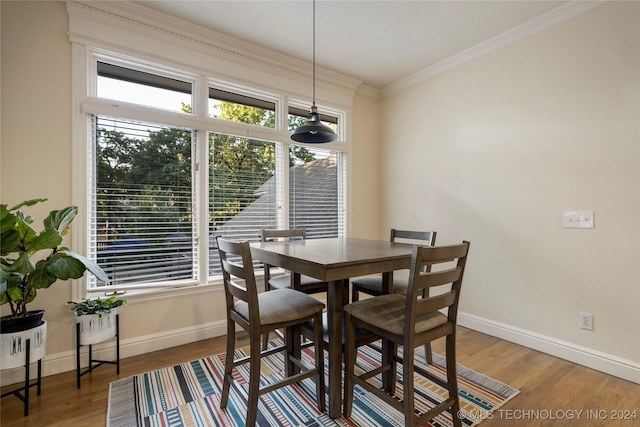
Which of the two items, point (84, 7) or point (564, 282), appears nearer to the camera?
point (84, 7)

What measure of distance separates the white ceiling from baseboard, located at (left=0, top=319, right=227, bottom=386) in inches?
104

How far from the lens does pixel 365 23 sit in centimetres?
260

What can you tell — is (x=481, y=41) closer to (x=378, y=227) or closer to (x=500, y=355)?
(x=378, y=227)

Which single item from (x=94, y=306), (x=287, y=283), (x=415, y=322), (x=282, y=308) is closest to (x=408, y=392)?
(x=415, y=322)

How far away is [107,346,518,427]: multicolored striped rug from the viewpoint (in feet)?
5.45

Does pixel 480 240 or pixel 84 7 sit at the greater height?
pixel 84 7

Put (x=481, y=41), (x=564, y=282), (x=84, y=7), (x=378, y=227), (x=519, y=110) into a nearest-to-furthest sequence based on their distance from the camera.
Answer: (x=84, y=7), (x=564, y=282), (x=519, y=110), (x=481, y=41), (x=378, y=227)

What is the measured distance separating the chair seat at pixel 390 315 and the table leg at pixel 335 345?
0.08 meters

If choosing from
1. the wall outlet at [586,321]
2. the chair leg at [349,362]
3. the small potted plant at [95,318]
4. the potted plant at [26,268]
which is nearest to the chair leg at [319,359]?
the chair leg at [349,362]

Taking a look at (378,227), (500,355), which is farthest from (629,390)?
(378,227)

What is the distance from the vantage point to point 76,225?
7.38 ft

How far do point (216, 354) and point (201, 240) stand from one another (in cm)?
97

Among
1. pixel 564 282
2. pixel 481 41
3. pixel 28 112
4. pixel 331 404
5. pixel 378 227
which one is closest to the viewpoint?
pixel 331 404

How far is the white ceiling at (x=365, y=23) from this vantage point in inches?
93.3
